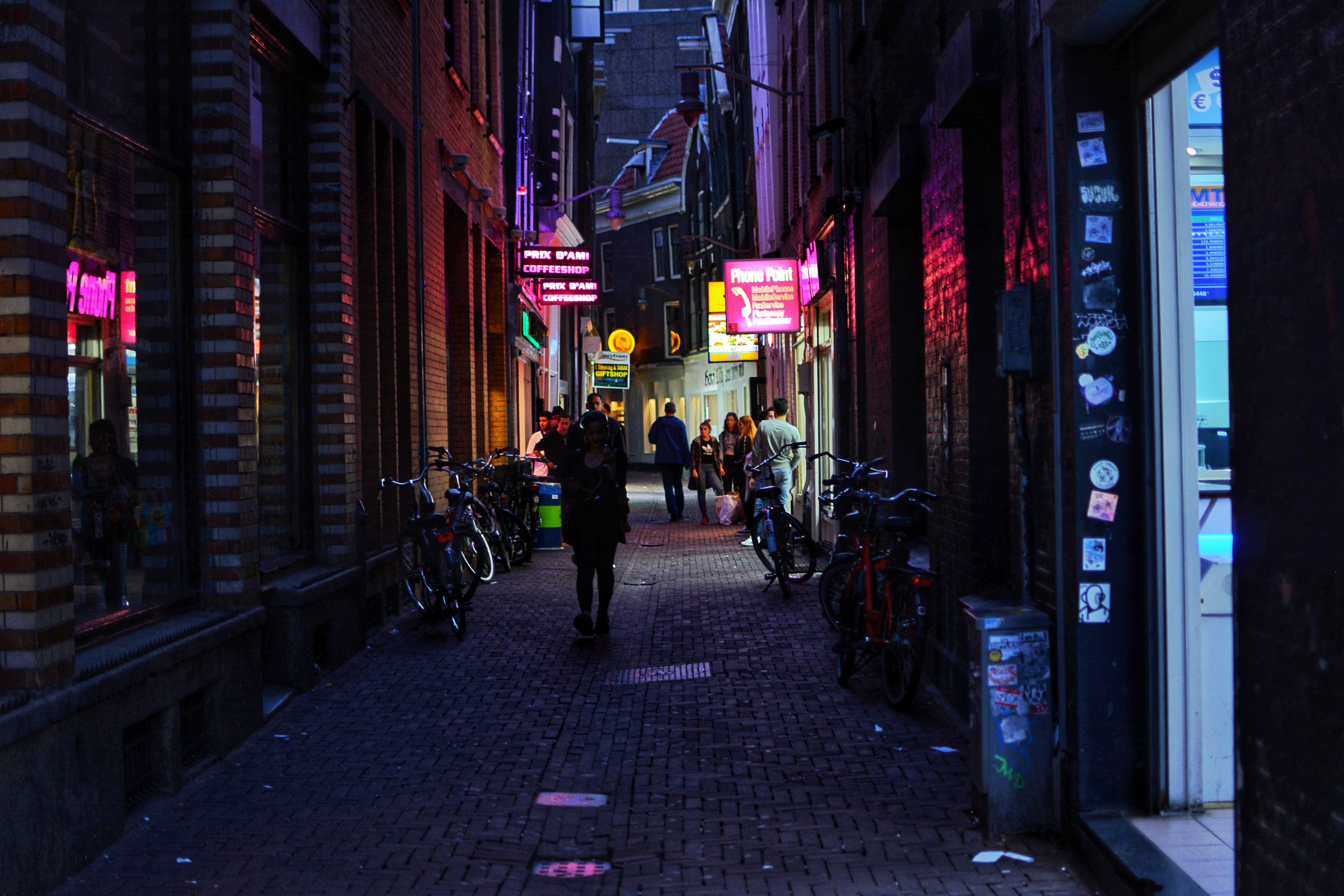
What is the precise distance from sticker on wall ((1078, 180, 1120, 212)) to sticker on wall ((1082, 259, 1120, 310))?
17 centimetres

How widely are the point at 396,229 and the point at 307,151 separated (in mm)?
2667

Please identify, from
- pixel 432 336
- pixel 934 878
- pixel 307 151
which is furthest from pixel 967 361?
pixel 432 336

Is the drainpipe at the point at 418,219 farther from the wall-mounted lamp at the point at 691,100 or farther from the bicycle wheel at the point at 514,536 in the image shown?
the wall-mounted lamp at the point at 691,100

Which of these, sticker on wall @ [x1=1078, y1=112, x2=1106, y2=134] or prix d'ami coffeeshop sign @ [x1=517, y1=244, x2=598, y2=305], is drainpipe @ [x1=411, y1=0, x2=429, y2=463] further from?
prix d'ami coffeeshop sign @ [x1=517, y1=244, x2=598, y2=305]

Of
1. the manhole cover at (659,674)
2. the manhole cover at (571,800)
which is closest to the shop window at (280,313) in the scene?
the manhole cover at (659,674)

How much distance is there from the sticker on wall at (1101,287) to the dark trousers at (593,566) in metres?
5.63

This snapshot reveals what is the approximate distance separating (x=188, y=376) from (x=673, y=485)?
1547cm

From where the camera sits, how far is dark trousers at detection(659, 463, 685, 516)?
21.6 meters

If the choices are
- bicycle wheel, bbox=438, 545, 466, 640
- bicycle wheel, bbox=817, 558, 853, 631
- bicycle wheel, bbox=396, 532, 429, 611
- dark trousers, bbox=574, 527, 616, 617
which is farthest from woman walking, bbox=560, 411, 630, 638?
bicycle wheel, bbox=817, 558, 853, 631

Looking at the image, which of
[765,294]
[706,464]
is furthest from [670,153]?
[765,294]

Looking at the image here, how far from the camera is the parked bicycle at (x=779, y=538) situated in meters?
12.2

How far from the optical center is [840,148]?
39.7ft

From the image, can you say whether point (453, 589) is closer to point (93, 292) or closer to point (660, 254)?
point (93, 292)

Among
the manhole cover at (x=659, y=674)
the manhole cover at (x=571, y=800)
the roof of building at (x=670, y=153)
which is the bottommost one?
the manhole cover at (x=571, y=800)
